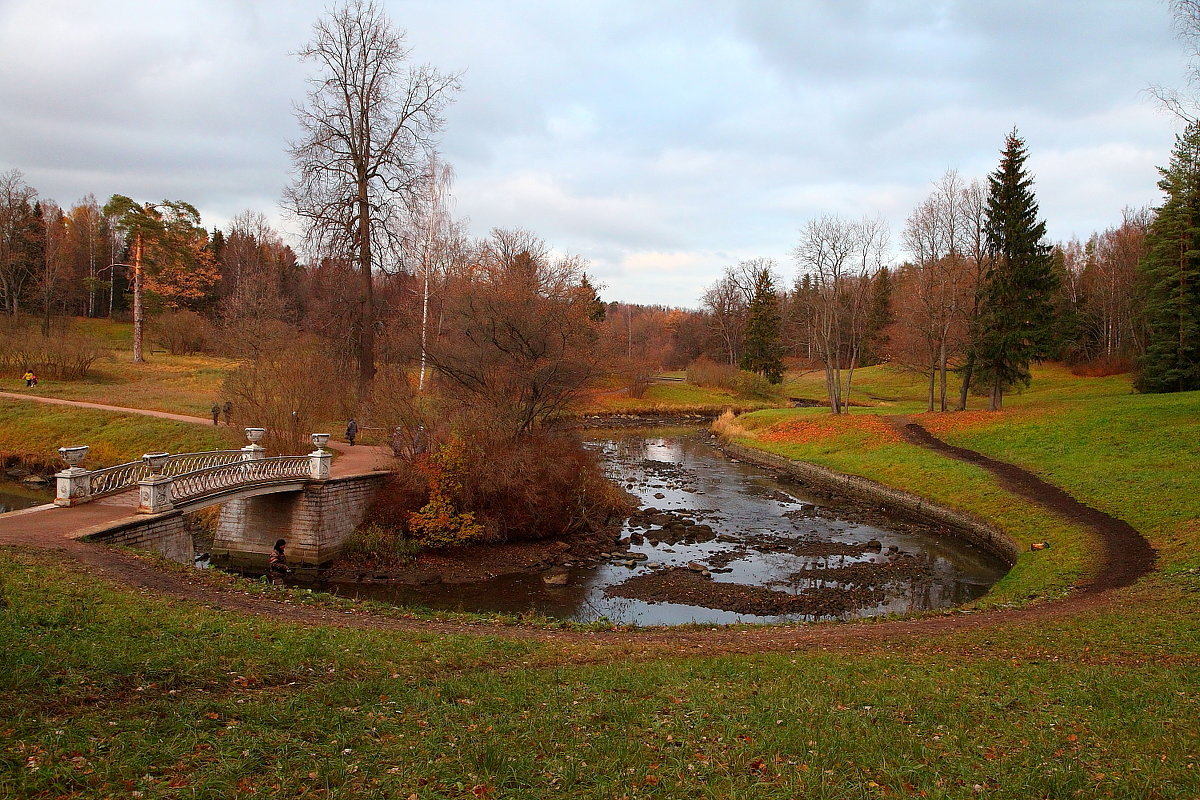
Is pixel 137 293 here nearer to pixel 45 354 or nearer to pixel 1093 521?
pixel 45 354

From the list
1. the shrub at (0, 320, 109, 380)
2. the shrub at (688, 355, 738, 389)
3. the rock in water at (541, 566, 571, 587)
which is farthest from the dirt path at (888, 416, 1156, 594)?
the shrub at (0, 320, 109, 380)

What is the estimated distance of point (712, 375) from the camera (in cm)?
7075

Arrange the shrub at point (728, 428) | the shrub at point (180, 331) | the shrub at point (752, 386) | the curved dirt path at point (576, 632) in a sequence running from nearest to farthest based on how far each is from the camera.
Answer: the curved dirt path at point (576, 632)
the shrub at point (728, 428)
the shrub at point (180, 331)
the shrub at point (752, 386)

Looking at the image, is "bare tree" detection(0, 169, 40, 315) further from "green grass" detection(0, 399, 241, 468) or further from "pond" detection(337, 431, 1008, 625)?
"pond" detection(337, 431, 1008, 625)

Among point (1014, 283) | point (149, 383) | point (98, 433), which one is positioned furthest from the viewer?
point (149, 383)

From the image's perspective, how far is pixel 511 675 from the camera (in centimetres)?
780

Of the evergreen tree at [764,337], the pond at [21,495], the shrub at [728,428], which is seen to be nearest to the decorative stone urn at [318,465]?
the pond at [21,495]

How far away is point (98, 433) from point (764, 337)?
56392 mm

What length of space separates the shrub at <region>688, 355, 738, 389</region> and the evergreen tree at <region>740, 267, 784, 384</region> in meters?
2.51

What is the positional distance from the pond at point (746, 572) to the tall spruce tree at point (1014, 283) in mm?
15834

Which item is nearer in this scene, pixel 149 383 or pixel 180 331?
pixel 149 383

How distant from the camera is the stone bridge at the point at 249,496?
1537 cm

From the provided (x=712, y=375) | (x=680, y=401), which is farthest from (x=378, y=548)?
(x=712, y=375)

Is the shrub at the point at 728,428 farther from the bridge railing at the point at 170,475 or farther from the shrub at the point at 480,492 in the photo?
the bridge railing at the point at 170,475
